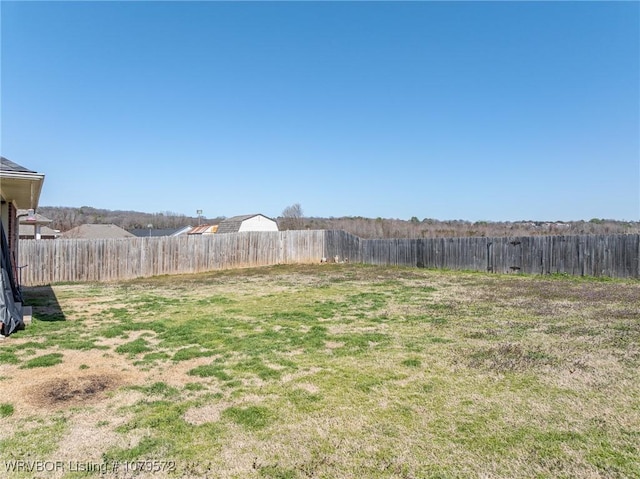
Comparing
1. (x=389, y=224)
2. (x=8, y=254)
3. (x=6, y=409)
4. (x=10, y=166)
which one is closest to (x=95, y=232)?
(x=389, y=224)

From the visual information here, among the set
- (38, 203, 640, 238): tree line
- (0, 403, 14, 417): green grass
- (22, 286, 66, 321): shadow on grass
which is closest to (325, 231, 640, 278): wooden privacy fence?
(38, 203, 640, 238): tree line

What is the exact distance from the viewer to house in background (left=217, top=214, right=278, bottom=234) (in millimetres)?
32438

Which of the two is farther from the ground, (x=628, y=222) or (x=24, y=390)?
(x=628, y=222)

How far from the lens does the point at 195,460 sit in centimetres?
246

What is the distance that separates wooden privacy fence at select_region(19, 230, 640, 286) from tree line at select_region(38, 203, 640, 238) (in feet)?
29.4

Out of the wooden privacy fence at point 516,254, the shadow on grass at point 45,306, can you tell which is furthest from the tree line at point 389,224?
the shadow on grass at point 45,306

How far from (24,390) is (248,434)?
88.9 inches

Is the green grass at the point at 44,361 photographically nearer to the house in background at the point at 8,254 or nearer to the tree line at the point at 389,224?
the house in background at the point at 8,254

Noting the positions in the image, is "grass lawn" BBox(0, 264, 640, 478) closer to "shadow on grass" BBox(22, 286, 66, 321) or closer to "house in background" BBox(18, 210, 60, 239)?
"shadow on grass" BBox(22, 286, 66, 321)

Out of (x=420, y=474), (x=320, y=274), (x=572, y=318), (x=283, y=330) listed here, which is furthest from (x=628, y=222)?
(x=420, y=474)

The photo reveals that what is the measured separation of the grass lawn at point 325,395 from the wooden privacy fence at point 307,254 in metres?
6.77

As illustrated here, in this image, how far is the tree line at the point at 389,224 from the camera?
2664 centimetres

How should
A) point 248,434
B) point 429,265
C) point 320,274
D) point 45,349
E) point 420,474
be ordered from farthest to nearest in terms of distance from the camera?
point 429,265
point 320,274
point 45,349
point 248,434
point 420,474

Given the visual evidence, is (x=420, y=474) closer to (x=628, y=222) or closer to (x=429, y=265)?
(x=429, y=265)
